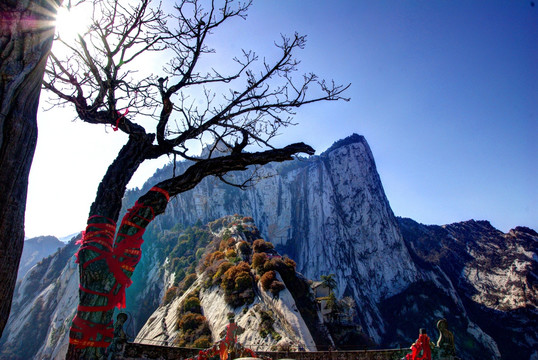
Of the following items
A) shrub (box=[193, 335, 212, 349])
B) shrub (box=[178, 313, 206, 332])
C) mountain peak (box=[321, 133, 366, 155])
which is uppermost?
mountain peak (box=[321, 133, 366, 155])

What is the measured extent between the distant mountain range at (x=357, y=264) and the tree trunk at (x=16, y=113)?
2934 cm

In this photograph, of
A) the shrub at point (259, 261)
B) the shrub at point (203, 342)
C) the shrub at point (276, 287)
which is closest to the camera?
the shrub at point (203, 342)

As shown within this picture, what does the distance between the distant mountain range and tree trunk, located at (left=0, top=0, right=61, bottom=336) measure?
96.3ft

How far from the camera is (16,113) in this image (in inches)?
63.9

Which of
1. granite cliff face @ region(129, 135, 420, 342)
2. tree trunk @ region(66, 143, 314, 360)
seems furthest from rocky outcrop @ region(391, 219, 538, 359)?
tree trunk @ region(66, 143, 314, 360)

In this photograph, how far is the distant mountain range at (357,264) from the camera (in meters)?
49.4

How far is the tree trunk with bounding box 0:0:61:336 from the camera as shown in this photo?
5.16 feet

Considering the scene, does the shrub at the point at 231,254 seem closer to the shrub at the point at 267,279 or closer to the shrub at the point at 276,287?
the shrub at the point at 267,279

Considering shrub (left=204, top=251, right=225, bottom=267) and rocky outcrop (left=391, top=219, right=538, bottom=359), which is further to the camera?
rocky outcrop (left=391, top=219, right=538, bottom=359)

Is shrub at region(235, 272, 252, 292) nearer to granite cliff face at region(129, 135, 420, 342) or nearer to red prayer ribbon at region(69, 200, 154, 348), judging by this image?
red prayer ribbon at region(69, 200, 154, 348)

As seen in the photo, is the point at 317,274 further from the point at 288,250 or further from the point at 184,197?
the point at 184,197

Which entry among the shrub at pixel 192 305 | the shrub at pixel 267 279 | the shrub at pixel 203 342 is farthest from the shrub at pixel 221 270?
the shrub at pixel 203 342

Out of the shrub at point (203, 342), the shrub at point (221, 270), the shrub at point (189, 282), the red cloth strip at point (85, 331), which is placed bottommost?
the shrub at point (203, 342)

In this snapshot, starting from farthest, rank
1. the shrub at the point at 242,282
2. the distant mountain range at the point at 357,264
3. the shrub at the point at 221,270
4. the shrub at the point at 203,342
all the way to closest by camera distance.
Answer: the distant mountain range at the point at 357,264 → the shrub at the point at 221,270 → the shrub at the point at 242,282 → the shrub at the point at 203,342
